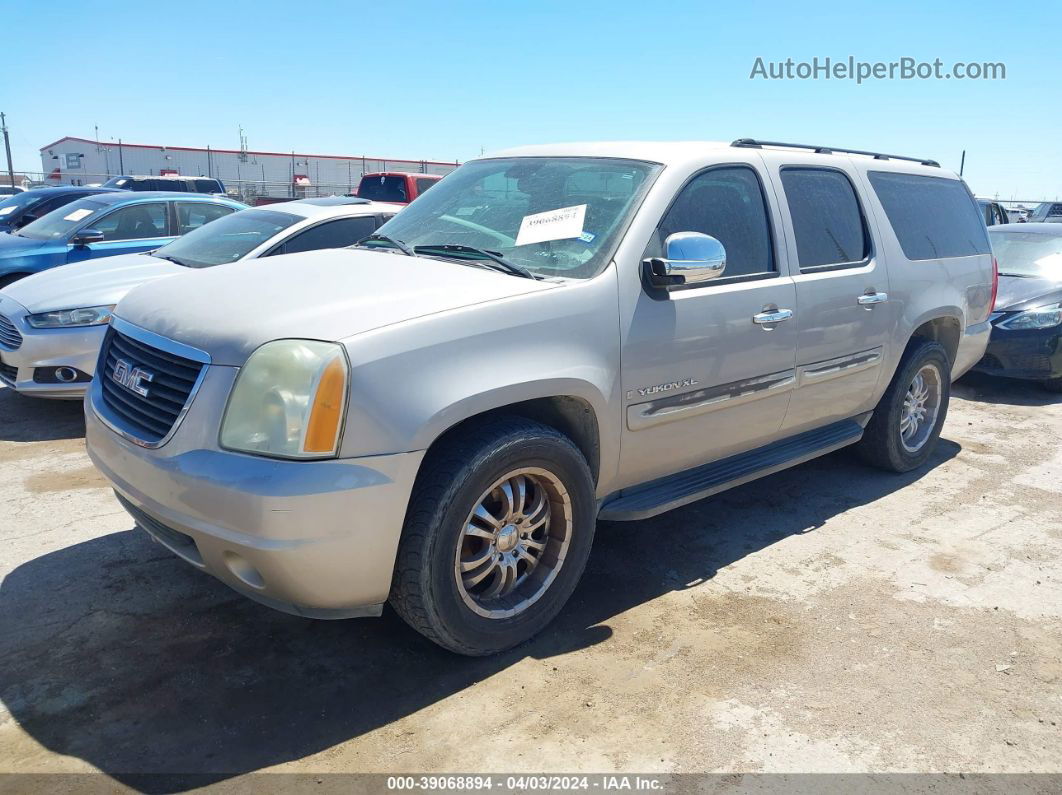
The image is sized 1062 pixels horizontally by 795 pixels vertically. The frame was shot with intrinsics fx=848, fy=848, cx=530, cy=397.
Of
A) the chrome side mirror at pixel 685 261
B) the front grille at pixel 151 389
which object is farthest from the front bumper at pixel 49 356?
the chrome side mirror at pixel 685 261

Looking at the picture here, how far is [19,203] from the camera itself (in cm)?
1341

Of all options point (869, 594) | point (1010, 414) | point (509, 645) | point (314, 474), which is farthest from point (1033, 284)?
point (314, 474)

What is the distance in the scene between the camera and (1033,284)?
27.0 ft

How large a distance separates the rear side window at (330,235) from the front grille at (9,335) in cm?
183

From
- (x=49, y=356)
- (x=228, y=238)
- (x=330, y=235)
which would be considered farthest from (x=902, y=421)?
(x=49, y=356)

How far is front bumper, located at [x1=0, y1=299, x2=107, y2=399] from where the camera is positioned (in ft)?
19.0

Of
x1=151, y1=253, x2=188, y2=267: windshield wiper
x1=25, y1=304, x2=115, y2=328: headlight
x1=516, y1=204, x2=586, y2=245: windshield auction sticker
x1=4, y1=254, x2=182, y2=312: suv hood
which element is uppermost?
x1=516, y1=204, x2=586, y2=245: windshield auction sticker

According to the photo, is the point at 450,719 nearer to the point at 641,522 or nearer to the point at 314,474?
the point at 314,474

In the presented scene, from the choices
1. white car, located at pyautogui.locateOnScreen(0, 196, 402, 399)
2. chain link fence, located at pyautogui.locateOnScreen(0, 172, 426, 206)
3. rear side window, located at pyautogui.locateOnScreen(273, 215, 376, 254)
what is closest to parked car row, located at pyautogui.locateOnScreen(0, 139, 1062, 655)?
rear side window, located at pyautogui.locateOnScreen(273, 215, 376, 254)

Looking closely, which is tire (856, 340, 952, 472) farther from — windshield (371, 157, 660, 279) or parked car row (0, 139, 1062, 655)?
windshield (371, 157, 660, 279)

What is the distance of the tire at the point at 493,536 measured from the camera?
2.87 meters

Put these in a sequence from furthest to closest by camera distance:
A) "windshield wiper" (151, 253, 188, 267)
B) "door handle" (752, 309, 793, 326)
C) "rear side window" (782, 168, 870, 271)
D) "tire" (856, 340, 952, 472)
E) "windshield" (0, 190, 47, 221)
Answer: "windshield" (0, 190, 47, 221) < "windshield wiper" (151, 253, 188, 267) < "tire" (856, 340, 952, 472) < "rear side window" (782, 168, 870, 271) < "door handle" (752, 309, 793, 326)

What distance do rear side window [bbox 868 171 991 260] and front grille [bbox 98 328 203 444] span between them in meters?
3.99

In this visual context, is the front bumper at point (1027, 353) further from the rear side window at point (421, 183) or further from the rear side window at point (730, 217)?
the rear side window at point (421, 183)
